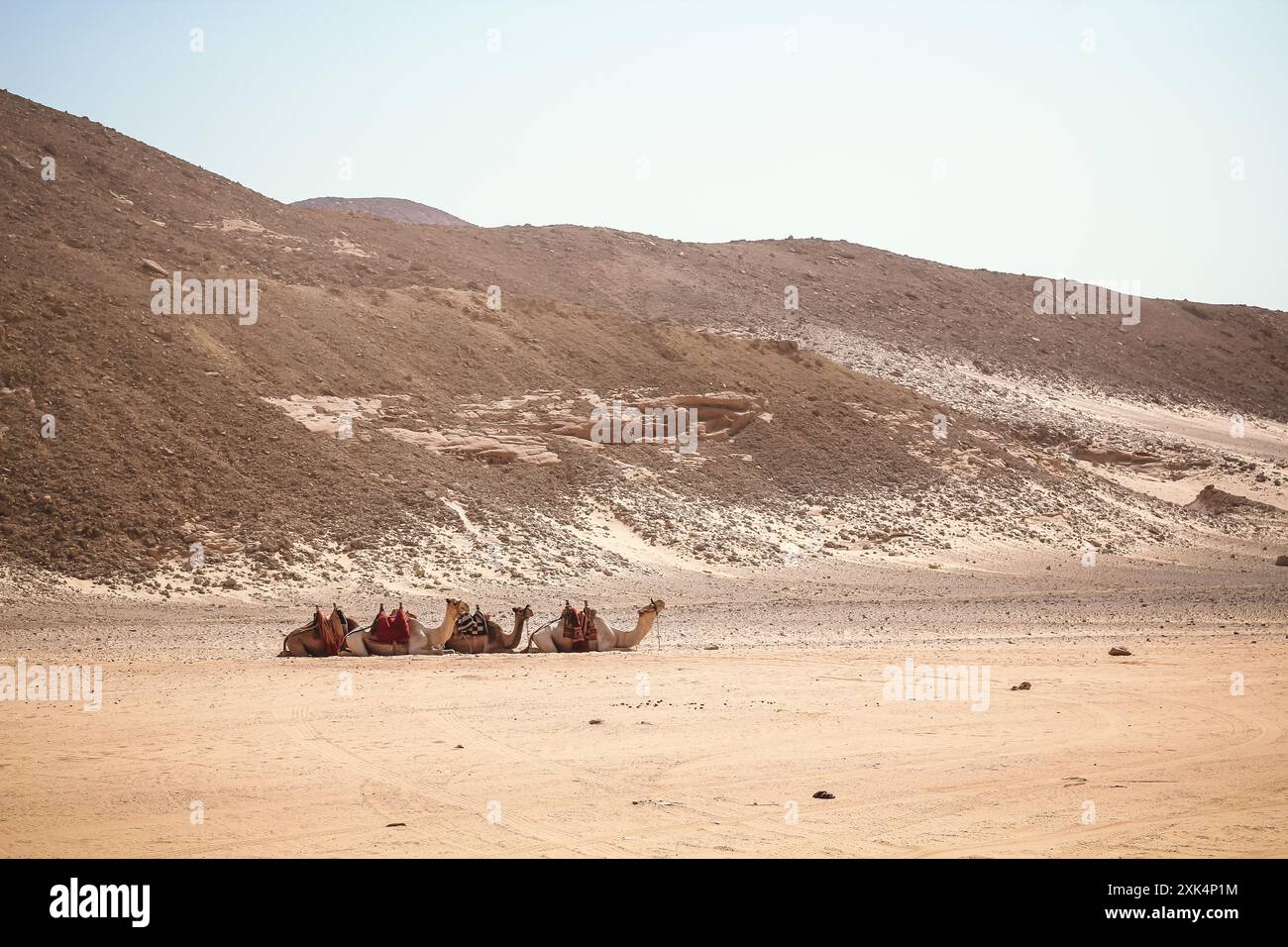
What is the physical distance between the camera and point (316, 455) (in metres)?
29.5

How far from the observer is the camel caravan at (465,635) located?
58.3 ft

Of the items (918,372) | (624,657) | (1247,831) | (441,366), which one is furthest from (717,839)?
(918,372)

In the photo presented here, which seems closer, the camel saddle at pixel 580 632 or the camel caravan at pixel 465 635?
the camel caravan at pixel 465 635

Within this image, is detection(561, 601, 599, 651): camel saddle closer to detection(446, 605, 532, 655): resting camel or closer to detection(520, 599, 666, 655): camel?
detection(520, 599, 666, 655): camel

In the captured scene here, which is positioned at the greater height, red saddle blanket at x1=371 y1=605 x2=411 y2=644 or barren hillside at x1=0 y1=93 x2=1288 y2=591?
barren hillside at x1=0 y1=93 x2=1288 y2=591

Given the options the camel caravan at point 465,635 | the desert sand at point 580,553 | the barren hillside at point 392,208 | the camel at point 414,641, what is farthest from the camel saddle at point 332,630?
the barren hillside at point 392,208

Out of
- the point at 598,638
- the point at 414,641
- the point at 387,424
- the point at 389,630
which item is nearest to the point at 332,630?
the point at 389,630

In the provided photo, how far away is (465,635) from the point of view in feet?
60.0

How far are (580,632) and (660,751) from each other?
7787 millimetres

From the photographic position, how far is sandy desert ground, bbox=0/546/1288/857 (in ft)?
26.0

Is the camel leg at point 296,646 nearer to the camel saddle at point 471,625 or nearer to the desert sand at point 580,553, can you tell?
the desert sand at point 580,553

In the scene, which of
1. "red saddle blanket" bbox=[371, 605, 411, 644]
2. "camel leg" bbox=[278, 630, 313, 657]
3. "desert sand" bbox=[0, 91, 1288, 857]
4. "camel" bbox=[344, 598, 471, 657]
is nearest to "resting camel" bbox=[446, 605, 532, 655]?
"camel" bbox=[344, 598, 471, 657]
